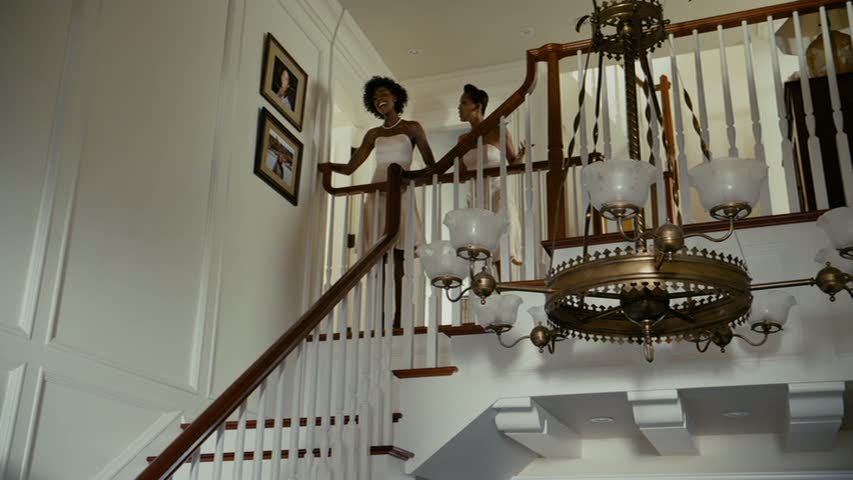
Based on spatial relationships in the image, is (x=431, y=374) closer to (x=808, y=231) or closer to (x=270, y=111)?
(x=808, y=231)

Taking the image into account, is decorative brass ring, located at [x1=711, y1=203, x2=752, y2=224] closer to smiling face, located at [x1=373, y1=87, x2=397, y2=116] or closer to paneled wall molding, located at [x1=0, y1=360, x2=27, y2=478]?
paneled wall molding, located at [x1=0, y1=360, x2=27, y2=478]

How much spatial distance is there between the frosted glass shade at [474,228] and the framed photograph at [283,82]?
311 centimetres

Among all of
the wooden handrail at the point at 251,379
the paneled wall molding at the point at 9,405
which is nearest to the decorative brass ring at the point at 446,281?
the wooden handrail at the point at 251,379

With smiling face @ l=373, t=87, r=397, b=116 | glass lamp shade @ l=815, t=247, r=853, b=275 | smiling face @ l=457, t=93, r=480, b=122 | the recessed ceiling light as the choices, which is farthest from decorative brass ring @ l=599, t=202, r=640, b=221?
smiling face @ l=373, t=87, r=397, b=116

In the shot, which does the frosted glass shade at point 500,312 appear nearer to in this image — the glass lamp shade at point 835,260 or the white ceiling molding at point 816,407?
the glass lamp shade at point 835,260

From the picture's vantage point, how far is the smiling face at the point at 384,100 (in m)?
5.70

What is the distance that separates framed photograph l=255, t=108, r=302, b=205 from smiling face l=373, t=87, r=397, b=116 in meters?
0.60

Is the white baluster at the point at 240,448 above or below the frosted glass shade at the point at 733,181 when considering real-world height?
below

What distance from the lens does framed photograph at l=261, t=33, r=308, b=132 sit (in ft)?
17.2

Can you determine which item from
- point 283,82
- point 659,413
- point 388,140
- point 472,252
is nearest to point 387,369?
point 659,413

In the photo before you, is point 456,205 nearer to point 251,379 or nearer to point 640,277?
point 251,379

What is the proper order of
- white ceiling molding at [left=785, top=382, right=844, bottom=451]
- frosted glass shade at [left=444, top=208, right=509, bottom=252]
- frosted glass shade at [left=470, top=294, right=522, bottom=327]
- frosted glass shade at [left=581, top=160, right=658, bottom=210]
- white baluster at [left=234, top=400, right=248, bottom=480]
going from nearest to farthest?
frosted glass shade at [left=581, top=160, right=658, bottom=210] < frosted glass shade at [left=444, top=208, right=509, bottom=252] < white baluster at [left=234, top=400, right=248, bottom=480] < frosted glass shade at [left=470, top=294, right=522, bottom=327] < white ceiling molding at [left=785, top=382, right=844, bottom=451]

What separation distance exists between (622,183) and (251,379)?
129cm

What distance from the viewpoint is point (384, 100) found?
571 centimetres
